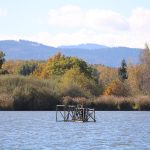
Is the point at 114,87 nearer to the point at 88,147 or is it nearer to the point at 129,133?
the point at 129,133

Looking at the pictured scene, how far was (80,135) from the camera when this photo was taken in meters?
56.3

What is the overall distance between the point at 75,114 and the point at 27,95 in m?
36.4

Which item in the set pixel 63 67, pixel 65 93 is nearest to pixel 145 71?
pixel 63 67

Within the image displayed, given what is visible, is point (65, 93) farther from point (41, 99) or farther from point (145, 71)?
point (145, 71)

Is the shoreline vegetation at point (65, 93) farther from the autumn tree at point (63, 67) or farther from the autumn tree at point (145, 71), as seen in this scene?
the autumn tree at point (145, 71)

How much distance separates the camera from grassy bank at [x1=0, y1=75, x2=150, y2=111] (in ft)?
384

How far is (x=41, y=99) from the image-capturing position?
119 m

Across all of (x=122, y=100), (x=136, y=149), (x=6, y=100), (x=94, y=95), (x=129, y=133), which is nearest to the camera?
(x=136, y=149)

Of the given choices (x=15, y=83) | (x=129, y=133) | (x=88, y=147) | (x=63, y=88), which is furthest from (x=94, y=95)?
(x=88, y=147)

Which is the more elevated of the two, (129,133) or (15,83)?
(15,83)

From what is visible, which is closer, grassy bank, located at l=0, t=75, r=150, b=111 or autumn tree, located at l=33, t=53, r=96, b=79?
grassy bank, located at l=0, t=75, r=150, b=111

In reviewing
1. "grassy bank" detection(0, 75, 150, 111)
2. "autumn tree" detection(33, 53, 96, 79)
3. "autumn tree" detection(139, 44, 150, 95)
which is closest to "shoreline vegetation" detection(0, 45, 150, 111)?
"grassy bank" detection(0, 75, 150, 111)

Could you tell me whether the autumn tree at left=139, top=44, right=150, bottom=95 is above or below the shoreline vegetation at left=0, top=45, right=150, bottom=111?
above

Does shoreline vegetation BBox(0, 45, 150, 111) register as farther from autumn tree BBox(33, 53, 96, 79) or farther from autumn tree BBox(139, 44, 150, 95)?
autumn tree BBox(139, 44, 150, 95)
